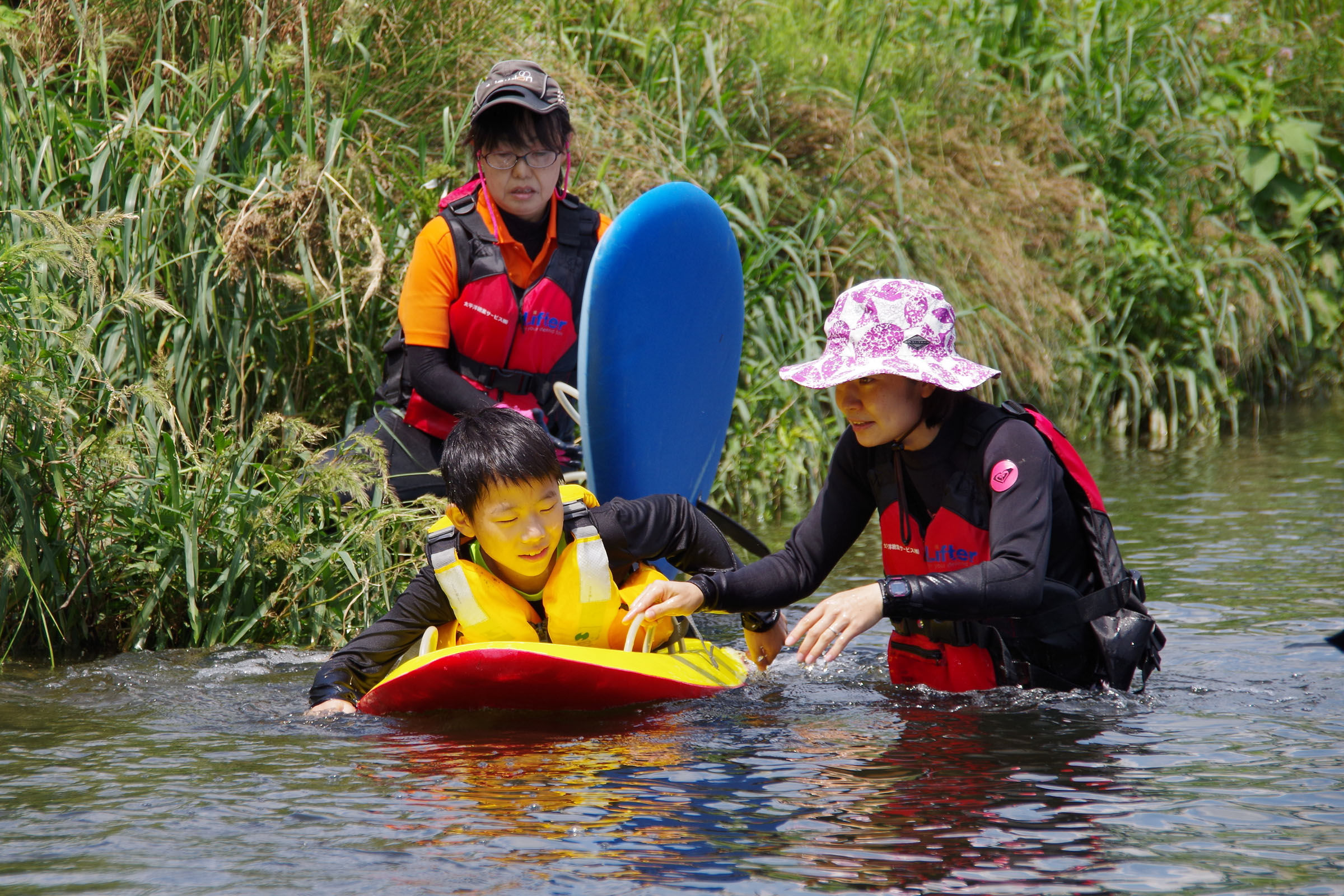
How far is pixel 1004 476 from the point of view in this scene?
303 centimetres

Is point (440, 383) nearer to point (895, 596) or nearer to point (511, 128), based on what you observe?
point (511, 128)

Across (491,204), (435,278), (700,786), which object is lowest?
(700,786)

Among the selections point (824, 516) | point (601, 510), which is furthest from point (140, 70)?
point (824, 516)

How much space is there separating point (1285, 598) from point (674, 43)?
3.76m

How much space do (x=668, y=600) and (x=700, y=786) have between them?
51cm

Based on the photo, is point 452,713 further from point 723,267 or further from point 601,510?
point 723,267

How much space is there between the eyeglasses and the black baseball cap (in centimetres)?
12

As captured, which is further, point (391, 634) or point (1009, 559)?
point (391, 634)

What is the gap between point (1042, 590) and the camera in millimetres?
3008

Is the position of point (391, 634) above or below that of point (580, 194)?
below

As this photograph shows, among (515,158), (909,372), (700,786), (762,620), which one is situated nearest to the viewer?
(700,786)

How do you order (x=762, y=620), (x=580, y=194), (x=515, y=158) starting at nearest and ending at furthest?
(x=762, y=620) → (x=515, y=158) → (x=580, y=194)

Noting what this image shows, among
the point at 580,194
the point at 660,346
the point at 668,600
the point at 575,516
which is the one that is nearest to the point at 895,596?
the point at 668,600

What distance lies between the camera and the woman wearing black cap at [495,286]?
4215 millimetres
